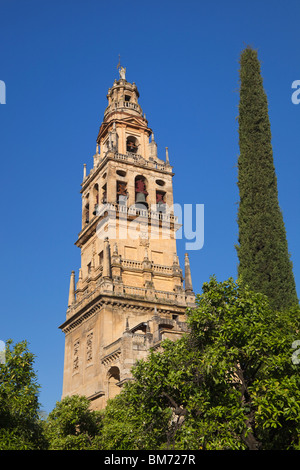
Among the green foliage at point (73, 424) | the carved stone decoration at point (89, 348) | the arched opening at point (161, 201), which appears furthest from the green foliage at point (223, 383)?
the arched opening at point (161, 201)

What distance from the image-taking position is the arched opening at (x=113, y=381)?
40.2m

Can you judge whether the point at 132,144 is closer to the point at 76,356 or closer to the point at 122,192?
the point at 122,192

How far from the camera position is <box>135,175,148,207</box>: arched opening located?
52.8 metres

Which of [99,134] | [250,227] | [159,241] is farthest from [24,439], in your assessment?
[99,134]

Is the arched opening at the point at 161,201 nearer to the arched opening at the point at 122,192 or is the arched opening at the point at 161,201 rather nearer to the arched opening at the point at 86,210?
the arched opening at the point at 122,192

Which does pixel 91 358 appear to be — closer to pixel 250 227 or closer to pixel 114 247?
pixel 114 247

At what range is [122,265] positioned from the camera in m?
47.4

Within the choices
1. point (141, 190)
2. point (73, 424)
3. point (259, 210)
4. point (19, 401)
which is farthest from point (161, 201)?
point (19, 401)

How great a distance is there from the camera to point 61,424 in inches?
1112

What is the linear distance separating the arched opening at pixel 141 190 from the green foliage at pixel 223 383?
31889mm

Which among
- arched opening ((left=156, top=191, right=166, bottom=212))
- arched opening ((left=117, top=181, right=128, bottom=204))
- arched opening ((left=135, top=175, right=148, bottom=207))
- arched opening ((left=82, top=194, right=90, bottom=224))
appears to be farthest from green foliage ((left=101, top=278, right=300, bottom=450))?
arched opening ((left=82, top=194, right=90, bottom=224))

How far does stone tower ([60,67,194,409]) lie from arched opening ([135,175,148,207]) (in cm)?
10
